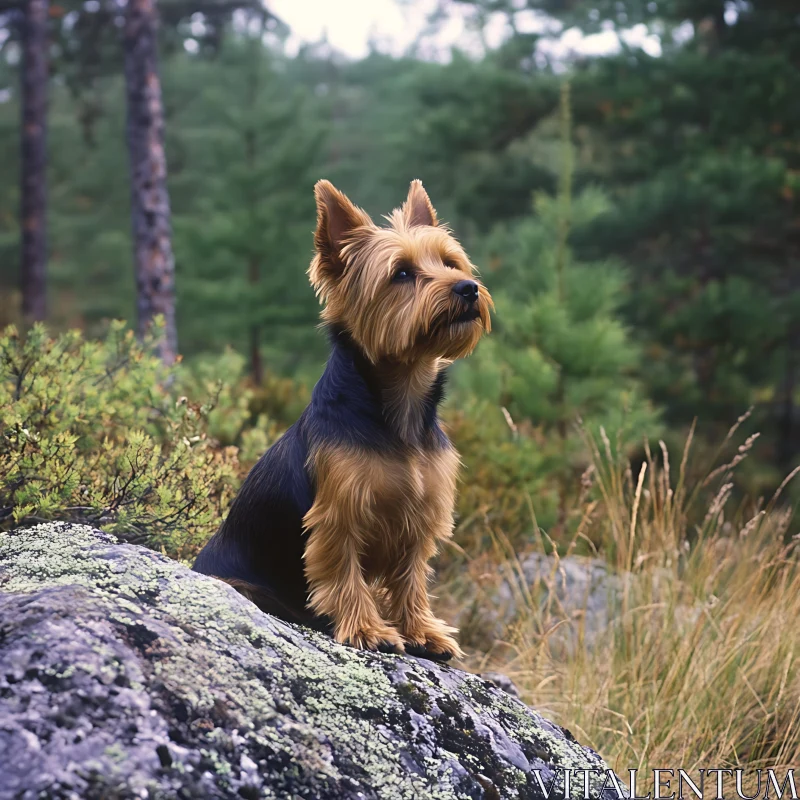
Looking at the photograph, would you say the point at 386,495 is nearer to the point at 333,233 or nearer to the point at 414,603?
the point at 414,603

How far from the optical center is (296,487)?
334 cm

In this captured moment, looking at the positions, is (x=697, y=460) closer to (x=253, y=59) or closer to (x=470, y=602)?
(x=470, y=602)

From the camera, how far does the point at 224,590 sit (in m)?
2.86

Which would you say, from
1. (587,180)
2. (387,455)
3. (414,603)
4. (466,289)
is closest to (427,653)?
(414,603)

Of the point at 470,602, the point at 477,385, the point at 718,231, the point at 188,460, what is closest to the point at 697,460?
the point at 477,385

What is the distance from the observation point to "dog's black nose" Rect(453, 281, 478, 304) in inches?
126

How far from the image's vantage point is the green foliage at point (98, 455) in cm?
381

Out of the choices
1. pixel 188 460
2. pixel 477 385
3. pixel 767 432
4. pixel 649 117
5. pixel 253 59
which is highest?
pixel 253 59

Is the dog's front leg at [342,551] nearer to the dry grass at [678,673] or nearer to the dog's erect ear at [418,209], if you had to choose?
the dog's erect ear at [418,209]

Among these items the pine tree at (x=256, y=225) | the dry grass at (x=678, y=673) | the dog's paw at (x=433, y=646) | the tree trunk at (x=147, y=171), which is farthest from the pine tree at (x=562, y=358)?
the pine tree at (x=256, y=225)

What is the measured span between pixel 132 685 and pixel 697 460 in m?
11.6

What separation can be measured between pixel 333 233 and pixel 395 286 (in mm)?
380

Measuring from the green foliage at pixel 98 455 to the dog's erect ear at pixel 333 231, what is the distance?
1.18 meters

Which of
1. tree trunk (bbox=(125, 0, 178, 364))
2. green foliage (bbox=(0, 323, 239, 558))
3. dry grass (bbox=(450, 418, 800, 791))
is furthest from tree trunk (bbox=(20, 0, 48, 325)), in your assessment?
dry grass (bbox=(450, 418, 800, 791))
